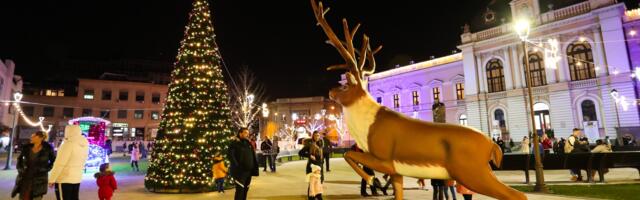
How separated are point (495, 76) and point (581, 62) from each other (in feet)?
25.7

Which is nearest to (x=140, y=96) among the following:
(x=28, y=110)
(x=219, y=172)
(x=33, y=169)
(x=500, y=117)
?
(x=28, y=110)

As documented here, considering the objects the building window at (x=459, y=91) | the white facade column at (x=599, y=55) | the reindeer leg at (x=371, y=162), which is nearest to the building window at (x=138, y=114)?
the building window at (x=459, y=91)

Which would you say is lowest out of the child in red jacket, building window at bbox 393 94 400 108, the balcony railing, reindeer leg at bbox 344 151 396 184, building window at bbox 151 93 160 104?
the child in red jacket

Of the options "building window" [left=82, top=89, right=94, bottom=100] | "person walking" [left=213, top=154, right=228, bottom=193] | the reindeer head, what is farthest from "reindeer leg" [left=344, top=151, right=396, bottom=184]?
"building window" [left=82, top=89, right=94, bottom=100]

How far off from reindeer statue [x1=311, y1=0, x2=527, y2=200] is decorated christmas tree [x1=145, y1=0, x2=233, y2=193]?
27.9 feet

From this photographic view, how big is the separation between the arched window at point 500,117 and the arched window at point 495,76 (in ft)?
8.00

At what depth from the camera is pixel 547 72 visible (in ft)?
111

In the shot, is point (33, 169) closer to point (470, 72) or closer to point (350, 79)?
point (350, 79)

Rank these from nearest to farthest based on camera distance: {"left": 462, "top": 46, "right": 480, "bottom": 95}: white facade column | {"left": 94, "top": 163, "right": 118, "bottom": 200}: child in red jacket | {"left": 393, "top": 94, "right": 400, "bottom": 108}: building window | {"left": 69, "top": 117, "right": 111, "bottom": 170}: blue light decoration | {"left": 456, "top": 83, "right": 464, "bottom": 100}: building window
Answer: {"left": 94, "top": 163, "right": 118, "bottom": 200}: child in red jacket, {"left": 69, "top": 117, "right": 111, "bottom": 170}: blue light decoration, {"left": 462, "top": 46, "right": 480, "bottom": 95}: white facade column, {"left": 456, "top": 83, "right": 464, "bottom": 100}: building window, {"left": 393, "top": 94, "right": 400, "bottom": 108}: building window

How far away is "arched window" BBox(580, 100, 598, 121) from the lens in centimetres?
3093

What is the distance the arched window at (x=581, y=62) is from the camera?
31530 millimetres

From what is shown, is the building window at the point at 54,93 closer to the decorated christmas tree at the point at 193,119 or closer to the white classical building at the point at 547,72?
the white classical building at the point at 547,72

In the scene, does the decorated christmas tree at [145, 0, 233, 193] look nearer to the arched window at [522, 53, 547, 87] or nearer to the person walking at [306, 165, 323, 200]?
the person walking at [306, 165, 323, 200]

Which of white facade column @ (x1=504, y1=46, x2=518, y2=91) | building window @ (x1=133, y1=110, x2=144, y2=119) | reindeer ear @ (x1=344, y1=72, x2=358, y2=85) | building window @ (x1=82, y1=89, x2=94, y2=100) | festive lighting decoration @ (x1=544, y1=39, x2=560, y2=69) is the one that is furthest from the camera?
building window @ (x1=133, y1=110, x2=144, y2=119)
